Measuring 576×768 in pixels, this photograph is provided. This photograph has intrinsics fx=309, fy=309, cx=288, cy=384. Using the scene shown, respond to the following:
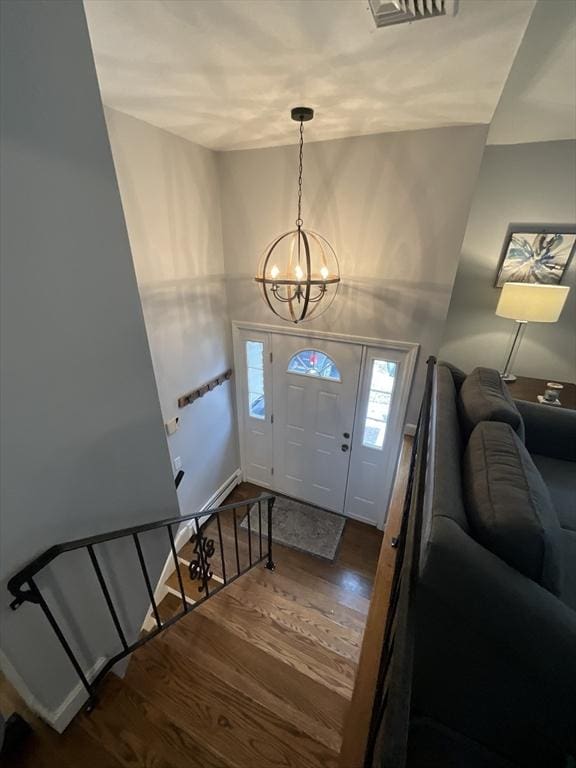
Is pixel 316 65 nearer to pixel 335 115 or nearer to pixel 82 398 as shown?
pixel 335 115

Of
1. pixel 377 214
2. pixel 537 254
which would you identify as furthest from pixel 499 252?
pixel 377 214

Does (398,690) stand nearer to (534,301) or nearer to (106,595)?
(106,595)

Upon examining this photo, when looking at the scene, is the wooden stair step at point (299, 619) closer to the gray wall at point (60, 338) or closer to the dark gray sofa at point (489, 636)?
the dark gray sofa at point (489, 636)

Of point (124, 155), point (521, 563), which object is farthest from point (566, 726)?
point (124, 155)

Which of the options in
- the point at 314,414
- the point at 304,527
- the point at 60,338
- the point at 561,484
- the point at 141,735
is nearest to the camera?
the point at 60,338

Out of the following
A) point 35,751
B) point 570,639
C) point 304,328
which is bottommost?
point 35,751

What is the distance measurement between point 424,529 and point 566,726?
81 centimetres

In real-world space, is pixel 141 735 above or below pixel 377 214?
below

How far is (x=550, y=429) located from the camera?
2.30m

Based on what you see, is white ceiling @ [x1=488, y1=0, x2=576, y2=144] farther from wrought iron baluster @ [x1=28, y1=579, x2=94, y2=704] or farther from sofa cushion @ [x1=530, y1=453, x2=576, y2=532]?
wrought iron baluster @ [x1=28, y1=579, x2=94, y2=704]

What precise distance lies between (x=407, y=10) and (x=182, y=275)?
2163 millimetres

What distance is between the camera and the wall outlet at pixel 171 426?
282cm

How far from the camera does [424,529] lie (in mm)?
1144

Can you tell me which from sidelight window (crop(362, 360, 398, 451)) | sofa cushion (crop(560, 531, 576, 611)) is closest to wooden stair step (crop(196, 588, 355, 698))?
sofa cushion (crop(560, 531, 576, 611))
